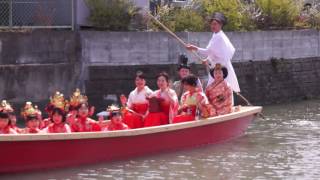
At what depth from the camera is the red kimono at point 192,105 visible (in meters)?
11.2

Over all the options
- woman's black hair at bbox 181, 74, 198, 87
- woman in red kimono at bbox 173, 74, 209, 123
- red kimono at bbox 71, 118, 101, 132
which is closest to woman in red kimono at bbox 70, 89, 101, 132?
red kimono at bbox 71, 118, 101, 132

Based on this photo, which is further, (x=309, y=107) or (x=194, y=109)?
(x=309, y=107)

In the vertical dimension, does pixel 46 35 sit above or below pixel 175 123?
above

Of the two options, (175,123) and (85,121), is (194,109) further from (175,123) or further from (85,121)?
(85,121)

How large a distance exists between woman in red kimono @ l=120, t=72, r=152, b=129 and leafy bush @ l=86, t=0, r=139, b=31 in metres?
4.51

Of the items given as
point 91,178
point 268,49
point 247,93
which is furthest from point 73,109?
point 268,49

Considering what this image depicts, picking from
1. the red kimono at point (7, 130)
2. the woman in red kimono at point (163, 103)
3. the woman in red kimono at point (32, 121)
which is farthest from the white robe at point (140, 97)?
the red kimono at point (7, 130)

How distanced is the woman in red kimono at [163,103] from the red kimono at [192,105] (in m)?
0.15

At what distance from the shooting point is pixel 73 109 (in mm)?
10336

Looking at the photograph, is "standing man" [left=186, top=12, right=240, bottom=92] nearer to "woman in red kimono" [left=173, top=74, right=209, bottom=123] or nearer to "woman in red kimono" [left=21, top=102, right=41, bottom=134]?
"woman in red kimono" [left=173, top=74, right=209, bottom=123]

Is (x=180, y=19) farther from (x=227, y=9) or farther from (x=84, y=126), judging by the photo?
(x=84, y=126)

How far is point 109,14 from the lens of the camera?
619 inches

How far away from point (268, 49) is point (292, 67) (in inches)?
41.4

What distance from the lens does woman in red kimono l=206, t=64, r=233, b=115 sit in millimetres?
11820
